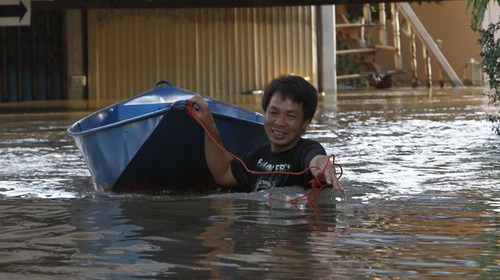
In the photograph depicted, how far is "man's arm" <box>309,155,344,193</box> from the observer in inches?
252

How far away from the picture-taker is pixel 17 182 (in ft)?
27.4

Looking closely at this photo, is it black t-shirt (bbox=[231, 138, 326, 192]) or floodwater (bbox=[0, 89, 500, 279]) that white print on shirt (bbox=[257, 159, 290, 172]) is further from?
floodwater (bbox=[0, 89, 500, 279])

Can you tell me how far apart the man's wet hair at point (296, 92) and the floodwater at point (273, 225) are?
19.9 inches

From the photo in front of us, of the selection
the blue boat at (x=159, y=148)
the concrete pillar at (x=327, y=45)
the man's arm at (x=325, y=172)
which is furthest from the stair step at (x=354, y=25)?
the man's arm at (x=325, y=172)

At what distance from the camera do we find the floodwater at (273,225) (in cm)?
467

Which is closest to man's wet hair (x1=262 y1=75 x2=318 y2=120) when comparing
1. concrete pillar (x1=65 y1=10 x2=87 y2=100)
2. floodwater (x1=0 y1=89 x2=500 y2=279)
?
floodwater (x1=0 y1=89 x2=500 y2=279)

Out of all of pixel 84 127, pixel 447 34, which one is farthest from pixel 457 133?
pixel 447 34

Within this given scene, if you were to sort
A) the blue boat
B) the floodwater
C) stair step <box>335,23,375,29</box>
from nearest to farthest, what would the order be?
1. the floodwater
2. the blue boat
3. stair step <box>335,23,375,29</box>

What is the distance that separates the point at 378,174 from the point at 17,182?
2618 mm

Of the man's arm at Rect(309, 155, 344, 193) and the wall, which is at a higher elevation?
the wall

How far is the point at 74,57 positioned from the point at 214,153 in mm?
18589

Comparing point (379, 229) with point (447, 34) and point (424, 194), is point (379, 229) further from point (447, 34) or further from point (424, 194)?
point (447, 34)

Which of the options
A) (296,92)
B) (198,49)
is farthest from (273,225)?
(198,49)

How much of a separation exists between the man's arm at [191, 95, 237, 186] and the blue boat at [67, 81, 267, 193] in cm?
8
